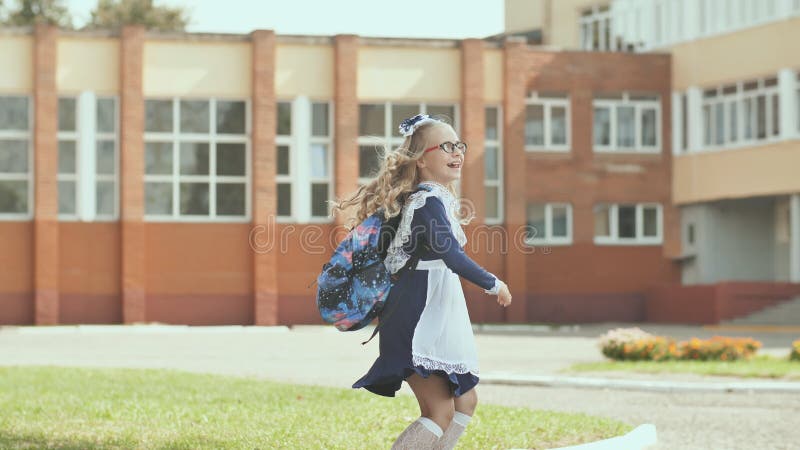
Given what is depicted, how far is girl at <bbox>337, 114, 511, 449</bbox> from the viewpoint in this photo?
23.3 ft

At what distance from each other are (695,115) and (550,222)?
507 centimetres

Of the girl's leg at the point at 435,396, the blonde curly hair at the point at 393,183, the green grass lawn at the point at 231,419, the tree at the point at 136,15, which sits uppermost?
the tree at the point at 136,15

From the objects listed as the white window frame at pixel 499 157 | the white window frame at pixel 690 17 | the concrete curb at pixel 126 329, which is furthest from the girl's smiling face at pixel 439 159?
the white window frame at pixel 499 157

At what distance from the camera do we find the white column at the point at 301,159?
37.8m

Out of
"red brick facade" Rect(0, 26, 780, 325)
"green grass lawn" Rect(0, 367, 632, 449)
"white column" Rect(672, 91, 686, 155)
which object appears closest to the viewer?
"green grass lawn" Rect(0, 367, 632, 449)

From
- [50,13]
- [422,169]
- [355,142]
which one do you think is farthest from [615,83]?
[422,169]

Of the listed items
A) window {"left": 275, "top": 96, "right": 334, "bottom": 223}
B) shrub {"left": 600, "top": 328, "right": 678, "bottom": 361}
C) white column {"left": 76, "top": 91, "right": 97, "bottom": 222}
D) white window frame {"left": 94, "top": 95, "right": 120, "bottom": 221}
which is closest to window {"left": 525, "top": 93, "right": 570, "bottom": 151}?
window {"left": 275, "top": 96, "right": 334, "bottom": 223}

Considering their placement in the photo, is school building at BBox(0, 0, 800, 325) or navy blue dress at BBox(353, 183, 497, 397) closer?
navy blue dress at BBox(353, 183, 497, 397)

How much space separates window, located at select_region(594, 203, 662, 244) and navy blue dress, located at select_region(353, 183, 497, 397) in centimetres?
3352

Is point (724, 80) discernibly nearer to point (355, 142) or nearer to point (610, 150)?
point (610, 150)

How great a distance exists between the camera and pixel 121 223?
1454 inches

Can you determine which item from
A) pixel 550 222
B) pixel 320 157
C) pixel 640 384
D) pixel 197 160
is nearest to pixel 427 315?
pixel 640 384

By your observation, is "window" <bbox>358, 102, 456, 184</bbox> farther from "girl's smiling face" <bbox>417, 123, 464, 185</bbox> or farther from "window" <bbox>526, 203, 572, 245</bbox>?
"girl's smiling face" <bbox>417, 123, 464, 185</bbox>

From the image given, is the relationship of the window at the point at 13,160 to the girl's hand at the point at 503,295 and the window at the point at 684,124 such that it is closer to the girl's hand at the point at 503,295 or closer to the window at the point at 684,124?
the window at the point at 684,124
